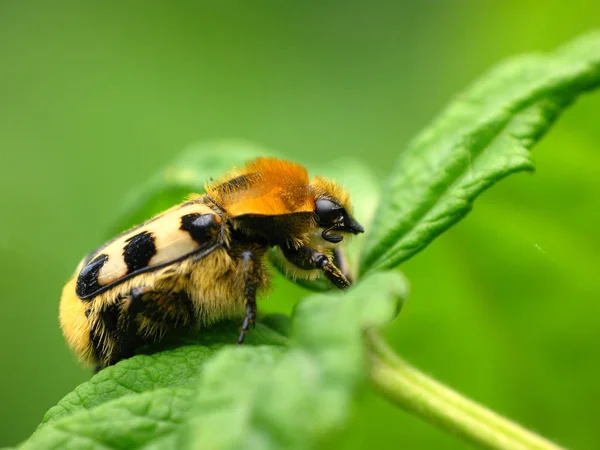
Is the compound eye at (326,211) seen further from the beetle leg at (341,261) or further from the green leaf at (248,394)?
the green leaf at (248,394)

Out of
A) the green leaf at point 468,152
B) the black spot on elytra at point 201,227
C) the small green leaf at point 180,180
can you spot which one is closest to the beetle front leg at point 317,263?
the green leaf at point 468,152

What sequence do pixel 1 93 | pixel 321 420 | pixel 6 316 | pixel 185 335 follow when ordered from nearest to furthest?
pixel 321 420, pixel 185 335, pixel 6 316, pixel 1 93

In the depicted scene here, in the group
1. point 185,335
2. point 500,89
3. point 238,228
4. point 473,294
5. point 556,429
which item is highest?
point 500,89

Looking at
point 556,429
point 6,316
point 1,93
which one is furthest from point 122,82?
point 556,429

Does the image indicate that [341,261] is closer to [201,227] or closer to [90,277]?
[201,227]

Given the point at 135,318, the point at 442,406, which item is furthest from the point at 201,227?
the point at 442,406

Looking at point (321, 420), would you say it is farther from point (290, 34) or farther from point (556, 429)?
point (290, 34)
